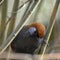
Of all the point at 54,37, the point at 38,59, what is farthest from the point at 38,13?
the point at 38,59

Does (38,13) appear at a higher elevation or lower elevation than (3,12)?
lower

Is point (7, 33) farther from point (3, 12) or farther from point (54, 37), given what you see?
point (54, 37)

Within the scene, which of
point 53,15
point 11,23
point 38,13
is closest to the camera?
point 53,15

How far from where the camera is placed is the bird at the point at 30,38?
95 cm

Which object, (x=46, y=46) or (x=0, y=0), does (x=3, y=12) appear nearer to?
(x=0, y=0)

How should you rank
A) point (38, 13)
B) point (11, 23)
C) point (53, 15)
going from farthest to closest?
point (38, 13) → point (11, 23) → point (53, 15)

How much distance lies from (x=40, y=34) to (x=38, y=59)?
4.5 inches

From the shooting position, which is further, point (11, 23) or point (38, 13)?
point (38, 13)

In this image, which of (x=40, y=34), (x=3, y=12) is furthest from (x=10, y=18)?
(x=40, y=34)

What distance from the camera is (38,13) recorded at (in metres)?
1.10

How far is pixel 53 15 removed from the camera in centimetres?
84

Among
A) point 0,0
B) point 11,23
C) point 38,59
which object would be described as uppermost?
point 0,0

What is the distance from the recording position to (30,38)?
959mm

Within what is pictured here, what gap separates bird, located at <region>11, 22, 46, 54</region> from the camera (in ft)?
3.13
